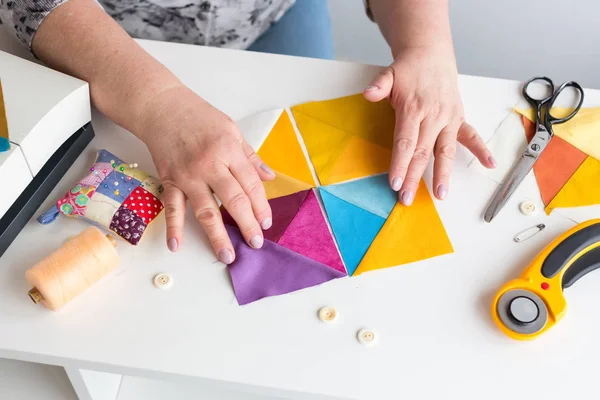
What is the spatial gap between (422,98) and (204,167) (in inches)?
12.3

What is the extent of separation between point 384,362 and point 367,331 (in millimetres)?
36

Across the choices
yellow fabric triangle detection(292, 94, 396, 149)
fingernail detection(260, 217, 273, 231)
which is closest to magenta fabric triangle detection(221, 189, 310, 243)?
fingernail detection(260, 217, 273, 231)

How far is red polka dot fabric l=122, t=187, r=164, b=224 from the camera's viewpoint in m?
0.71

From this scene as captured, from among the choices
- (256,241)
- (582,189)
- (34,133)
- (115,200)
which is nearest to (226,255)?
(256,241)

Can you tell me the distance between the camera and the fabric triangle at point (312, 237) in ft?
2.29

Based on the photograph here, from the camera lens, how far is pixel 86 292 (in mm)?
655

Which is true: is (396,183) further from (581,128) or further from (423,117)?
(581,128)

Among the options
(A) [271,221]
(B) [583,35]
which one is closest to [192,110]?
(A) [271,221]

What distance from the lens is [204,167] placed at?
73 centimetres

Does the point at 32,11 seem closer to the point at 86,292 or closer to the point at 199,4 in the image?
the point at 199,4

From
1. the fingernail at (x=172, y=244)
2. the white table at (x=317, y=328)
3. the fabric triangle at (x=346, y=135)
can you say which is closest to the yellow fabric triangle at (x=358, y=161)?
the fabric triangle at (x=346, y=135)

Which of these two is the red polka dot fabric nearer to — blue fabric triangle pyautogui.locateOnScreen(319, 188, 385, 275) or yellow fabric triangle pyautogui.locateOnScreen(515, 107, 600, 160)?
blue fabric triangle pyautogui.locateOnScreen(319, 188, 385, 275)

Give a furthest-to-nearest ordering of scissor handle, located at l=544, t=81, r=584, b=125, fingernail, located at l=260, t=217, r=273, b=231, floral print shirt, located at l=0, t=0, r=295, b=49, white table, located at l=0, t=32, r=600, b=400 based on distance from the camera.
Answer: floral print shirt, located at l=0, t=0, r=295, b=49
scissor handle, located at l=544, t=81, r=584, b=125
fingernail, located at l=260, t=217, r=273, b=231
white table, located at l=0, t=32, r=600, b=400

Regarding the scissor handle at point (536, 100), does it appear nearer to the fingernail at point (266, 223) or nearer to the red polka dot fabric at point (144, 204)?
the fingernail at point (266, 223)
